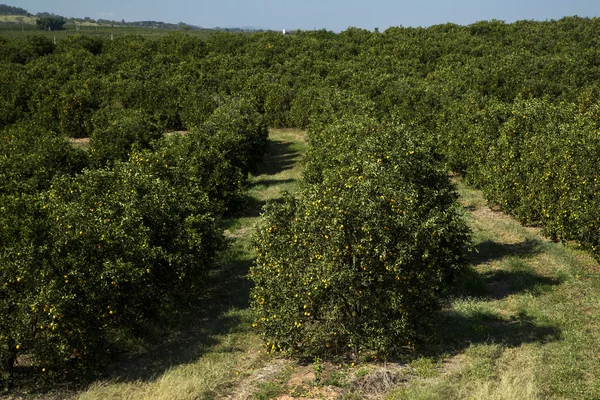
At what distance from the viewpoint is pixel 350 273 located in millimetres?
13047

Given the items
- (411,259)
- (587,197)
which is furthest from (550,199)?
(411,259)

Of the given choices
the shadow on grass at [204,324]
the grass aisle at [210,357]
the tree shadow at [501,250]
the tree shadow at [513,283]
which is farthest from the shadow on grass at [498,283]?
the shadow on grass at [204,324]

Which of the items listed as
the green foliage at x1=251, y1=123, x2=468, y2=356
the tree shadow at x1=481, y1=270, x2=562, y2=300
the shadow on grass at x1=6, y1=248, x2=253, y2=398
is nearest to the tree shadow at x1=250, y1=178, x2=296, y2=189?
the shadow on grass at x1=6, y1=248, x2=253, y2=398

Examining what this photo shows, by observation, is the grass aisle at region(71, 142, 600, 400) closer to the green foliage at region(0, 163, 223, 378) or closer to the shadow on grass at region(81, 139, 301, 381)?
the shadow on grass at region(81, 139, 301, 381)

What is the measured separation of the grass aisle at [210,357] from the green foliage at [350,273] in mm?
1470

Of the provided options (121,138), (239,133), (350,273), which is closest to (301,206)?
(350,273)

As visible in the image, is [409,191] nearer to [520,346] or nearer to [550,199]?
[520,346]

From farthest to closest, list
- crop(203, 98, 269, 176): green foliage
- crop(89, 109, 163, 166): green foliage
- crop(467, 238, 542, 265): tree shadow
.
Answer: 1. crop(89, 109, 163, 166): green foliage
2. crop(203, 98, 269, 176): green foliage
3. crop(467, 238, 542, 265): tree shadow

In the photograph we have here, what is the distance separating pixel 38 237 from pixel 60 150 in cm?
1347

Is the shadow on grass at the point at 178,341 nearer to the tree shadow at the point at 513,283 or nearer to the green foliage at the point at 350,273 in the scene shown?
the green foliage at the point at 350,273

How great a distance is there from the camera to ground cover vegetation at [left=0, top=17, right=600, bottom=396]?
1347 centimetres

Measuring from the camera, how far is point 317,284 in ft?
43.0

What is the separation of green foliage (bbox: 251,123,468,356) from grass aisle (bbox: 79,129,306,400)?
1.47 metres

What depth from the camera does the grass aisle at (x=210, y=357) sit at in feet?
42.1
